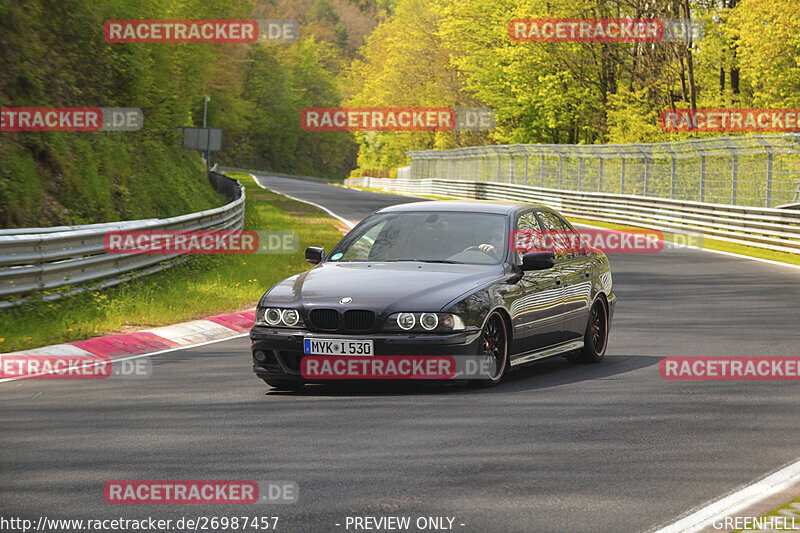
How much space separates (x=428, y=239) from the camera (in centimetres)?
1009

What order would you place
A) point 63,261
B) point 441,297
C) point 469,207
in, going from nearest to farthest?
point 441,297 < point 469,207 < point 63,261

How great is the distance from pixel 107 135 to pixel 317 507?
823 inches

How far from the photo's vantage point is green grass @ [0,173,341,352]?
1213 centimetres

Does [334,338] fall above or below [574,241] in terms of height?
below

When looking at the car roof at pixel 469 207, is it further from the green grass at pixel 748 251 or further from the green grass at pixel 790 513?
the green grass at pixel 748 251

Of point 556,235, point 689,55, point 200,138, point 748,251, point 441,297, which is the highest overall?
point 689,55

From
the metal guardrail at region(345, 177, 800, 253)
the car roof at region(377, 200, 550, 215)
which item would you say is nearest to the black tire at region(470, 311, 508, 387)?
the car roof at region(377, 200, 550, 215)

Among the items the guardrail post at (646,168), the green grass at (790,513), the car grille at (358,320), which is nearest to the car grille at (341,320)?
the car grille at (358,320)

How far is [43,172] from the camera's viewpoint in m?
19.8

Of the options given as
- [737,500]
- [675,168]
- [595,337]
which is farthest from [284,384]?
[675,168]

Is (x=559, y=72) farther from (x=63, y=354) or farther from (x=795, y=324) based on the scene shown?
(x=63, y=354)

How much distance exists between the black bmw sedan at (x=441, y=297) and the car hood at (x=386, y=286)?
0.03 ft

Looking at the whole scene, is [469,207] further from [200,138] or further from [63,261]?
[200,138]

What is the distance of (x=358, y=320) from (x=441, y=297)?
2.15 ft
